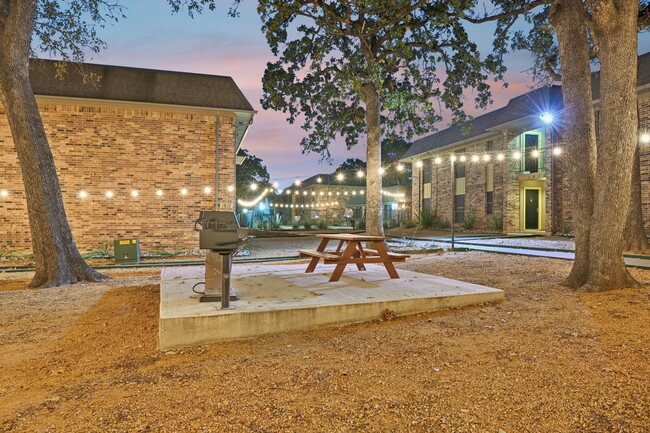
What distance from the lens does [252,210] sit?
34.5 m

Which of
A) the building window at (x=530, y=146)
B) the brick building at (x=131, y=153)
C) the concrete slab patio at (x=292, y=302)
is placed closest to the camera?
the concrete slab patio at (x=292, y=302)

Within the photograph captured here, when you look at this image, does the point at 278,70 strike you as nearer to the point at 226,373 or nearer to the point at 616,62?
the point at 616,62

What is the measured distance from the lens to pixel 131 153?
11.8m

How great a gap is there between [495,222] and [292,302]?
785 inches

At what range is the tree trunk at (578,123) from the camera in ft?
19.1

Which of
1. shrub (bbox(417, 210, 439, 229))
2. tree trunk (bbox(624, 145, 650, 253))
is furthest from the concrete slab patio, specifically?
shrub (bbox(417, 210, 439, 229))

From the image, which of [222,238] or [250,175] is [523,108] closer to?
[222,238]

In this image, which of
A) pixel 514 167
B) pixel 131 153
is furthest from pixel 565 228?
pixel 131 153

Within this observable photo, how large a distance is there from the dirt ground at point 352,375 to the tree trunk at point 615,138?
774 mm

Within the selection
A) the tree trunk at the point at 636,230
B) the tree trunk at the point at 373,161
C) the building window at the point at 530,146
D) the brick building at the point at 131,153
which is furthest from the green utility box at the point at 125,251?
the building window at the point at 530,146

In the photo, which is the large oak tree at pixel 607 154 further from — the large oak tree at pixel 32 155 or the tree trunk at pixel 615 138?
the large oak tree at pixel 32 155

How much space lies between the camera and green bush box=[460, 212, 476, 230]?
23.2 metres

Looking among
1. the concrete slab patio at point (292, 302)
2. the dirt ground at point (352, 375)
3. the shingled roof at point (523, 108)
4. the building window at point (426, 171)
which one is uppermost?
the shingled roof at point (523, 108)

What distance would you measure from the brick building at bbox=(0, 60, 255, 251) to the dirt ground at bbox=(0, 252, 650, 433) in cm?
776
